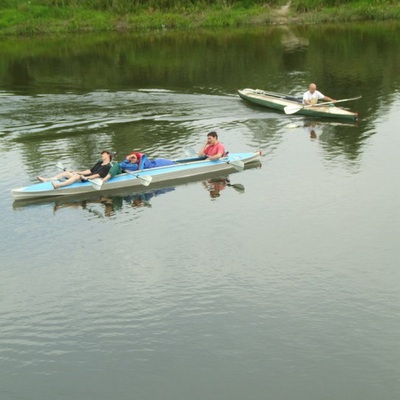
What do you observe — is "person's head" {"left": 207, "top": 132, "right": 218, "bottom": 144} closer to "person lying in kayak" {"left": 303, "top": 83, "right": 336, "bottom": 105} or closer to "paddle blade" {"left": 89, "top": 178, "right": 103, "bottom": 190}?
"paddle blade" {"left": 89, "top": 178, "right": 103, "bottom": 190}

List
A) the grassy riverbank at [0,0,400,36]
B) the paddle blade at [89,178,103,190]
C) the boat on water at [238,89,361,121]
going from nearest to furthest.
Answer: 1. the paddle blade at [89,178,103,190]
2. the boat on water at [238,89,361,121]
3. the grassy riverbank at [0,0,400,36]

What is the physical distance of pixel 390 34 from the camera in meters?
48.6

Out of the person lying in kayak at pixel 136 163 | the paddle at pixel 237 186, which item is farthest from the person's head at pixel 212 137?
the person lying in kayak at pixel 136 163

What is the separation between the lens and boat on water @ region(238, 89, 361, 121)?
2908cm

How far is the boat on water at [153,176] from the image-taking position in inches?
826

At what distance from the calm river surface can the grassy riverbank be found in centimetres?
2231

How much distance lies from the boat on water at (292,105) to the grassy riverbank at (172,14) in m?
24.8

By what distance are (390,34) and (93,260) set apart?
35813 millimetres

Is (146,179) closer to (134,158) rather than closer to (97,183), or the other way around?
(134,158)

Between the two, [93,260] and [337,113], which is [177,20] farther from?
[93,260]

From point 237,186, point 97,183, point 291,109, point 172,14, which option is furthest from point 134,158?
point 172,14

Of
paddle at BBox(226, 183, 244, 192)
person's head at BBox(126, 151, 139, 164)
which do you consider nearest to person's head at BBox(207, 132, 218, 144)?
paddle at BBox(226, 183, 244, 192)

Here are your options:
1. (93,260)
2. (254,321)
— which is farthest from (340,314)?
(93,260)

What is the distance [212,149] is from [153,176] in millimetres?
2200
